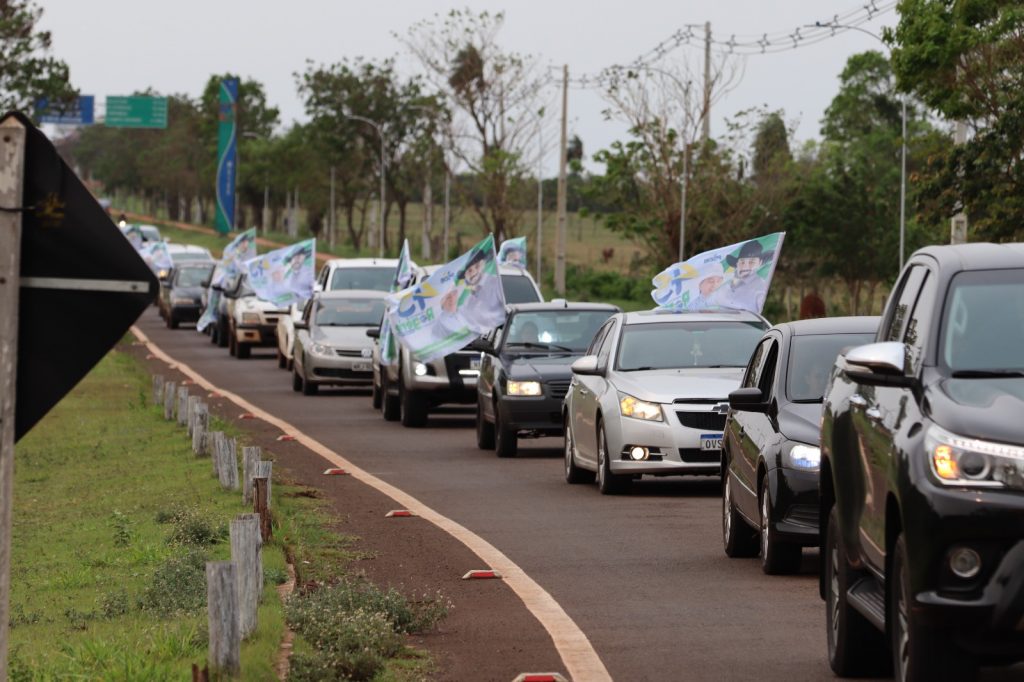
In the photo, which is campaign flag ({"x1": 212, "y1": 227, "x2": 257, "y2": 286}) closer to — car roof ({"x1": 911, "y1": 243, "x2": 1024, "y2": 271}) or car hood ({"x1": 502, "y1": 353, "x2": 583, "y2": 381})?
car hood ({"x1": 502, "y1": 353, "x2": 583, "y2": 381})

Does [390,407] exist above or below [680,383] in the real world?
below

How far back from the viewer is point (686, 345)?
1892 centimetres

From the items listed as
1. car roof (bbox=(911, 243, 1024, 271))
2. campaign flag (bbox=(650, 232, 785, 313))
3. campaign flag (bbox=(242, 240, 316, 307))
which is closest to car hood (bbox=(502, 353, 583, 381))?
campaign flag (bbox=(650, 232, 785, 313))

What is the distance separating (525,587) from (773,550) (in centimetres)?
157

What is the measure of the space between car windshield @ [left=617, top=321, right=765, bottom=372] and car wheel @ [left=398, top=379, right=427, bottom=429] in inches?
357

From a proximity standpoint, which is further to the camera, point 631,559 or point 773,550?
point 631,559

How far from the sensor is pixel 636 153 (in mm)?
60125

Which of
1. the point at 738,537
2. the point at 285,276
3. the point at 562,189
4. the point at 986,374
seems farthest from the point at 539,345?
the point at 562,189

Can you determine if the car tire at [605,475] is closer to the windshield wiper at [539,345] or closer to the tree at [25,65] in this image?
the windshield wiper at [539,345]

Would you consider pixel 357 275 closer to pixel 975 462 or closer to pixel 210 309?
pixel 210 309

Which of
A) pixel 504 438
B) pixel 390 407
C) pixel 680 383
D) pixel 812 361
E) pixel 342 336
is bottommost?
pixel 390 407

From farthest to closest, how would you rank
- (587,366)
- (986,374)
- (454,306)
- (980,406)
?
(454,306) < (587,366) < (986,374) < (980,406)

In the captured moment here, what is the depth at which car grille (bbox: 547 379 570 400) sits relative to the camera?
22312 mm

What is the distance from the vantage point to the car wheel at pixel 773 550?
1250cm
